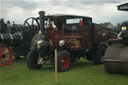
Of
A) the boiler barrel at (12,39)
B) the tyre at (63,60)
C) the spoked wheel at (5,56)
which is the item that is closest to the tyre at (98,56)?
the tyre at (63,60)

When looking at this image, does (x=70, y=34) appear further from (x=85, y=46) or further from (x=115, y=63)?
(x=115, y=63)

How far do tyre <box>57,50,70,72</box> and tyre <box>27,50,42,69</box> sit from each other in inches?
46.0

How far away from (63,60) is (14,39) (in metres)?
3.24

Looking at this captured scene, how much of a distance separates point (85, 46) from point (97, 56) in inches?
35.0

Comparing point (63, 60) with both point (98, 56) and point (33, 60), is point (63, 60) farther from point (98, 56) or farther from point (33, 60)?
point (98, 56)

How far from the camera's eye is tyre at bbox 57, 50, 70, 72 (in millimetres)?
7548

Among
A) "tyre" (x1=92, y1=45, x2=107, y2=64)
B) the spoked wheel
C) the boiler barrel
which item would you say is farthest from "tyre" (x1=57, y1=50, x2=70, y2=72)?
the boiler barrel

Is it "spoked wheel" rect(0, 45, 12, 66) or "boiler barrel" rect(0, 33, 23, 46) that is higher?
"boiler barrel" rect(0, 33, 23, 46)

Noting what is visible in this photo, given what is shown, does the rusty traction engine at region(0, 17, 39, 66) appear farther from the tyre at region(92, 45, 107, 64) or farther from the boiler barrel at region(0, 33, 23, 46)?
the tyre at region(92, 45, 107, 64)

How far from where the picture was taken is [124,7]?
6.59 m

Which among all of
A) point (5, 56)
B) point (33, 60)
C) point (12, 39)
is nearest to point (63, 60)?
point (33, 60)

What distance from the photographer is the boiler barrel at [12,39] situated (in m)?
9.64

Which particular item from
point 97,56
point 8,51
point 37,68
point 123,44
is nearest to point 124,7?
point 123,44

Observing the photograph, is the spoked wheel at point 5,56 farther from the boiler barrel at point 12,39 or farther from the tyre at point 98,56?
the tyre at point 98,56
